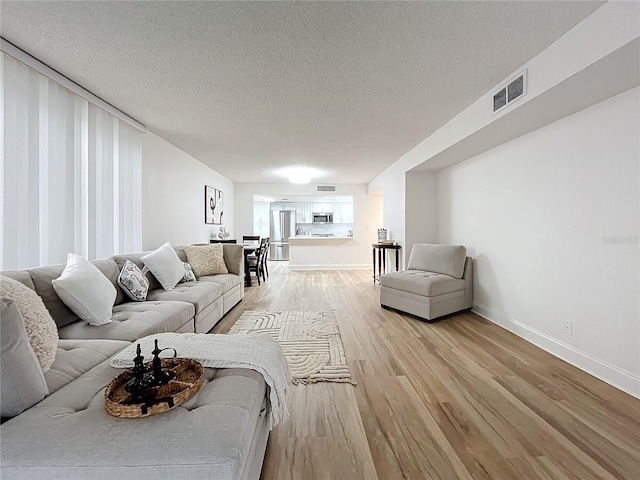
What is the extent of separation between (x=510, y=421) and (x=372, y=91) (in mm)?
2725

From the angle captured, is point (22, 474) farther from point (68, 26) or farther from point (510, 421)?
point (68, 26)

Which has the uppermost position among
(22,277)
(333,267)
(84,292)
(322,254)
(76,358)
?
(22,277)

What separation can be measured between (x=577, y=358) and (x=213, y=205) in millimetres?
6177

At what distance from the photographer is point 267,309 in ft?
14.2

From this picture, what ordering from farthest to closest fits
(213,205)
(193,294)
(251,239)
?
1. (251,239)
2. (213,205)
3. (193,294)

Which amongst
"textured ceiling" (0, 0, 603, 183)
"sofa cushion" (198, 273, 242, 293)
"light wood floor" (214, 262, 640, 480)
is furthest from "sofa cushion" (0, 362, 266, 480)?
"sofa cushion" (198, 273, 242, 293)

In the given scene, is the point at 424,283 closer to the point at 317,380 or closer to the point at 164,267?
the point at 317,380

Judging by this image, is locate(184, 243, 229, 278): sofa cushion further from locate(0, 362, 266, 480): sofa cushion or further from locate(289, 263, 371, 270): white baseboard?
locate(289, 263, 371, 270): white baseboard

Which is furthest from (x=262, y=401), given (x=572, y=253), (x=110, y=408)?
(x=572, y=253)

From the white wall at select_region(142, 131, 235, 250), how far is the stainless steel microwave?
5158 millimetres

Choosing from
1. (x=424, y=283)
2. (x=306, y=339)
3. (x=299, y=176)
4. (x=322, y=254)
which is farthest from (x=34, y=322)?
(x=322, y=254)

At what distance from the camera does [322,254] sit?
332 inches

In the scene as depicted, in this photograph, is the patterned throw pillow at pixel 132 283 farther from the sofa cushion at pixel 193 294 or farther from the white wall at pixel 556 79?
the white wall at pixel 556 79

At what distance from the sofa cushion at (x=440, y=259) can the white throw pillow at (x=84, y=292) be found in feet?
12.2
